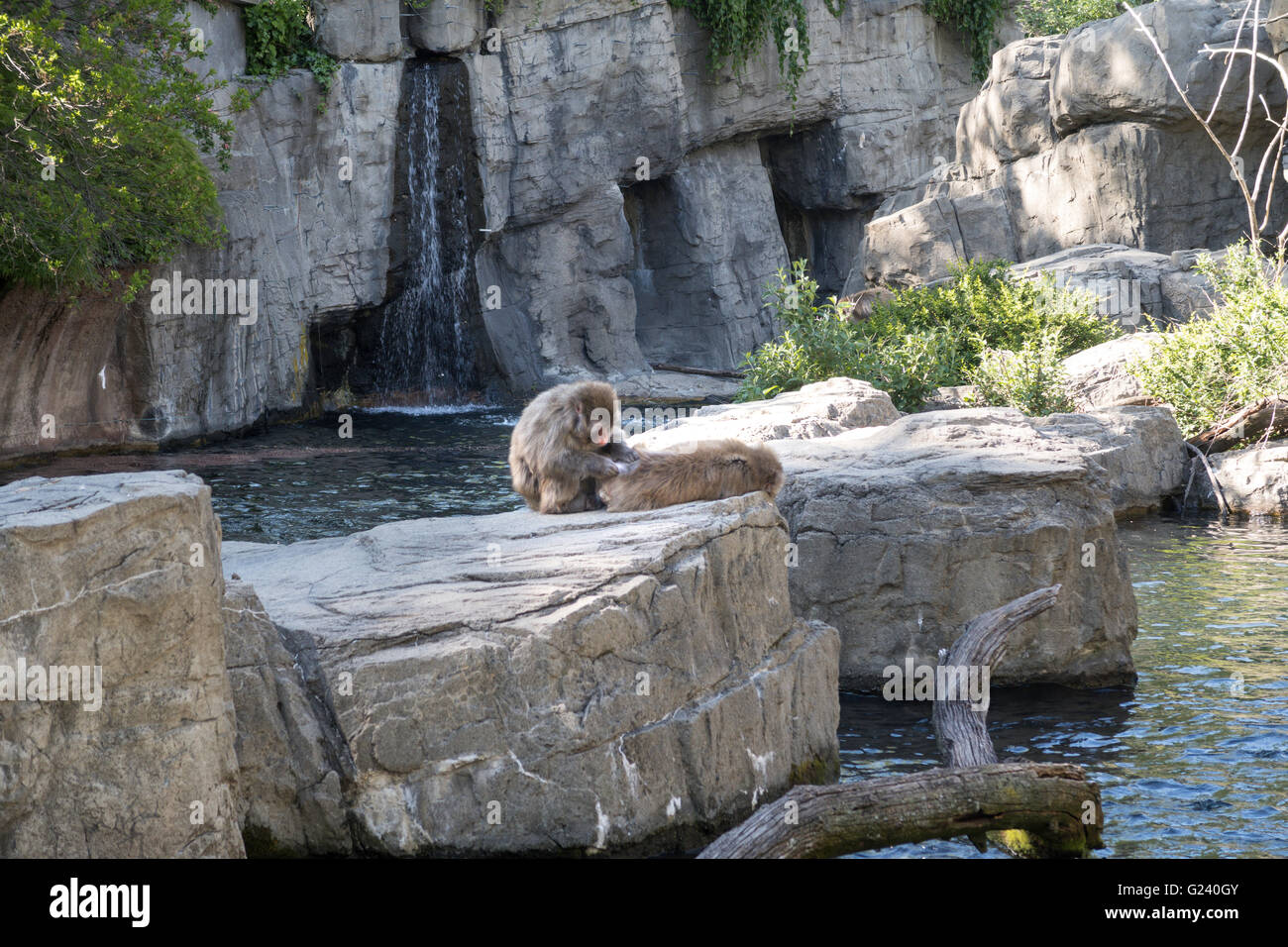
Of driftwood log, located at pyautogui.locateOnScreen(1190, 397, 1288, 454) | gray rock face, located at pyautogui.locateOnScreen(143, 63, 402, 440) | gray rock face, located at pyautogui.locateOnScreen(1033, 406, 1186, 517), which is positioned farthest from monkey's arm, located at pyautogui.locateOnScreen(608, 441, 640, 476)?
gray rock face, located at pyautogui.locateOnScreen(143, 63, 402, 440)

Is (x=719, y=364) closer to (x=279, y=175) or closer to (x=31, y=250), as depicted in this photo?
(x=279, y=175)

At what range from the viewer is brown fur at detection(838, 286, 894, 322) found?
19.2 metres

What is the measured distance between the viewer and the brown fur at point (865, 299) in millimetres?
19230

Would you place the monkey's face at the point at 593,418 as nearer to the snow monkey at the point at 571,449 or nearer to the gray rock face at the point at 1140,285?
the snow monkey at the point at 571,449

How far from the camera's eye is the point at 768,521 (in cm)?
627

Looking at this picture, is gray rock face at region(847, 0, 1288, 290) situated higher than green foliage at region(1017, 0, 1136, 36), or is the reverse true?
green foliage at region(1017, 0, 1136, 36)

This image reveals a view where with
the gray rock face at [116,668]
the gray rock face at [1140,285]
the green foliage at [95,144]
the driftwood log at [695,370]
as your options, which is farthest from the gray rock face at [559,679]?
the driftwood log at [695,370]

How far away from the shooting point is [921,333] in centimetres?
1584

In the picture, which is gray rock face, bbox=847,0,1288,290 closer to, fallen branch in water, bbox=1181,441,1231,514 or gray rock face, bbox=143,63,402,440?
fallen branch in water, bbox=1181,441,1231,514

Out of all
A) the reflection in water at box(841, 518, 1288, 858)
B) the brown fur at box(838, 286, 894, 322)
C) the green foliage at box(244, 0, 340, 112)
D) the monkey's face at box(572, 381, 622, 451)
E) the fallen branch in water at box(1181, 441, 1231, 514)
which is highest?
the green foliage at box(244, 0, 340, 112)

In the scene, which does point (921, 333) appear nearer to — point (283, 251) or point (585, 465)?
point (283, 251)

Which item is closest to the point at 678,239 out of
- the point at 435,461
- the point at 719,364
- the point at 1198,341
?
the point at 719,364

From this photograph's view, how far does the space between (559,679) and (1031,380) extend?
34.2ft

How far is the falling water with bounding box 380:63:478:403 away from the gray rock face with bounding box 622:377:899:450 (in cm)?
1104
